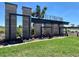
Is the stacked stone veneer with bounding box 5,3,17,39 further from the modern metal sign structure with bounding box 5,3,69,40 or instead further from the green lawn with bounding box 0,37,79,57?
the green lawn with bounding box 0,37,79,57

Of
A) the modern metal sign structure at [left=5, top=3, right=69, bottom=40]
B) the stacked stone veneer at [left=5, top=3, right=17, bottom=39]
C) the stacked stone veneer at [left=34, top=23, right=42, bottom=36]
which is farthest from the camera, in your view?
the stacked stone veneer at [left=34, top=23, right=42, bottom=36]

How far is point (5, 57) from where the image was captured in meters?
11.0

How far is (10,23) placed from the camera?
22719 mm

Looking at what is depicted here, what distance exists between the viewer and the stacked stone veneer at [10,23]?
22250 millimetres

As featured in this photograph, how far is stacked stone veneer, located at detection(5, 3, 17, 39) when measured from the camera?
876 inches

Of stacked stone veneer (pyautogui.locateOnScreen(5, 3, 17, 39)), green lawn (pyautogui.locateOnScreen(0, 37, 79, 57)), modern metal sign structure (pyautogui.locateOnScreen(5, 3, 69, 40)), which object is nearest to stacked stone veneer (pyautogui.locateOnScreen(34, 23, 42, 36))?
modern metal sign structure (pyautogui.locateOnScreen(5, 3, 69, 40))

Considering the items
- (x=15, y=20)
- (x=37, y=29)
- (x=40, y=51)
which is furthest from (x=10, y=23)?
(x=37, y=29)

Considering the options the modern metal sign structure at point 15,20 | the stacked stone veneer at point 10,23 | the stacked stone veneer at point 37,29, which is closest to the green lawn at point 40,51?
the stacked stone veneer at point 10,23

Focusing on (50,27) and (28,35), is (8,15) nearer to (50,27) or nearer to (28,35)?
(28,35)

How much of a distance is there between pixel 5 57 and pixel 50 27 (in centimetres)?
2833

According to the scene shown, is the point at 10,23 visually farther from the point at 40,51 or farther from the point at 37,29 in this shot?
the point at 37,29

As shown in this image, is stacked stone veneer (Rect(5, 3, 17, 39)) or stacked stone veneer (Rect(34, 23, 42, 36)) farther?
stacked stone veneer (Rect(34, 23, 42, 36))

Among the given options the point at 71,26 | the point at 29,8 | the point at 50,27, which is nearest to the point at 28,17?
the point at 29,8

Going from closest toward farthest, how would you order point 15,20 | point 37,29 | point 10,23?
point 10,23 → point 15,20 → point 37,29
